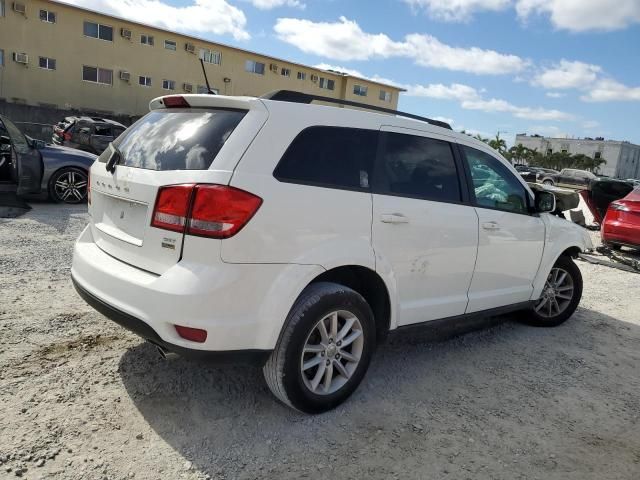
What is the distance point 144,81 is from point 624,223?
34.7 m

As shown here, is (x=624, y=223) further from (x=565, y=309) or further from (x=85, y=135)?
(x=85, y=135)

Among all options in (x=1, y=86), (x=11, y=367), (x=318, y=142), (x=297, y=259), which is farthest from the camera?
→ (x=1, y=86)

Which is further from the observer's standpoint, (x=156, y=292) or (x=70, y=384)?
(x=70, y=384)

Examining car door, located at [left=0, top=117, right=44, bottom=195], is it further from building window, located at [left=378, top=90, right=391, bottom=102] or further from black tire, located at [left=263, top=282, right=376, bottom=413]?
building window, located at [left=378, top=90, right=391, bottom=102]

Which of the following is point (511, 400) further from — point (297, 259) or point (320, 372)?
point (297, 259)

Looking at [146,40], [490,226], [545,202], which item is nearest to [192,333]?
[490,226]

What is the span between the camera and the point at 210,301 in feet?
7.93

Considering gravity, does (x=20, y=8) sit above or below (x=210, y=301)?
above

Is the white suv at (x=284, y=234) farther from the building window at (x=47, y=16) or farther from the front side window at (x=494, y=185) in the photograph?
the building window at (x=47, y=16)

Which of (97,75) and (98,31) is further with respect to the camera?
(97,75)

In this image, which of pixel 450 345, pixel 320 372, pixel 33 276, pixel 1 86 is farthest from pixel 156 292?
pixel 1 86

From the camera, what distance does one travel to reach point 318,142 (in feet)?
9.46

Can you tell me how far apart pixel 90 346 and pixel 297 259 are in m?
1.90

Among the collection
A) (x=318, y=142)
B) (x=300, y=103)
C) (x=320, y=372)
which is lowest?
(x=320, y=372)
